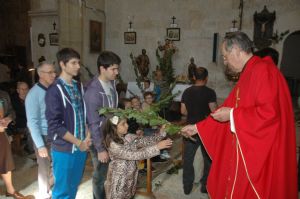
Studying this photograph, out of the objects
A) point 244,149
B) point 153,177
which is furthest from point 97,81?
point 153,177

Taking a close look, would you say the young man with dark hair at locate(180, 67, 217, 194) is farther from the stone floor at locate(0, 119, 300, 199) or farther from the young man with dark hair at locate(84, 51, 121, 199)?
the young man with dark hair at locate(84, 51, 121, 199)

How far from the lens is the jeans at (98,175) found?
298cm

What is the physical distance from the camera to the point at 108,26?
12.0 metres

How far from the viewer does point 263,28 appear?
9352 millimetres

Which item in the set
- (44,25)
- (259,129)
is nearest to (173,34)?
(44,25)

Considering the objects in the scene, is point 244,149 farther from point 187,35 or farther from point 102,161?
point 187,35

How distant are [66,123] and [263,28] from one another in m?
8.44

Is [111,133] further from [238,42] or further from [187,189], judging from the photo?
[187,189]

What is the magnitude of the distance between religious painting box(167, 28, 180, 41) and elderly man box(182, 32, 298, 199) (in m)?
8.64

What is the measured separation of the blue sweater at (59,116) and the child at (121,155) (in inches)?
13.8

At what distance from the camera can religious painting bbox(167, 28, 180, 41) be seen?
10.8 meters

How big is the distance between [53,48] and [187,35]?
505cm

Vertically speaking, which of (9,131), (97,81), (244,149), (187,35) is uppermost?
(187,35)

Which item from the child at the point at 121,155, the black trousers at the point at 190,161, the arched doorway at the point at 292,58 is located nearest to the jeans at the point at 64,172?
the child at the point at 121,155
